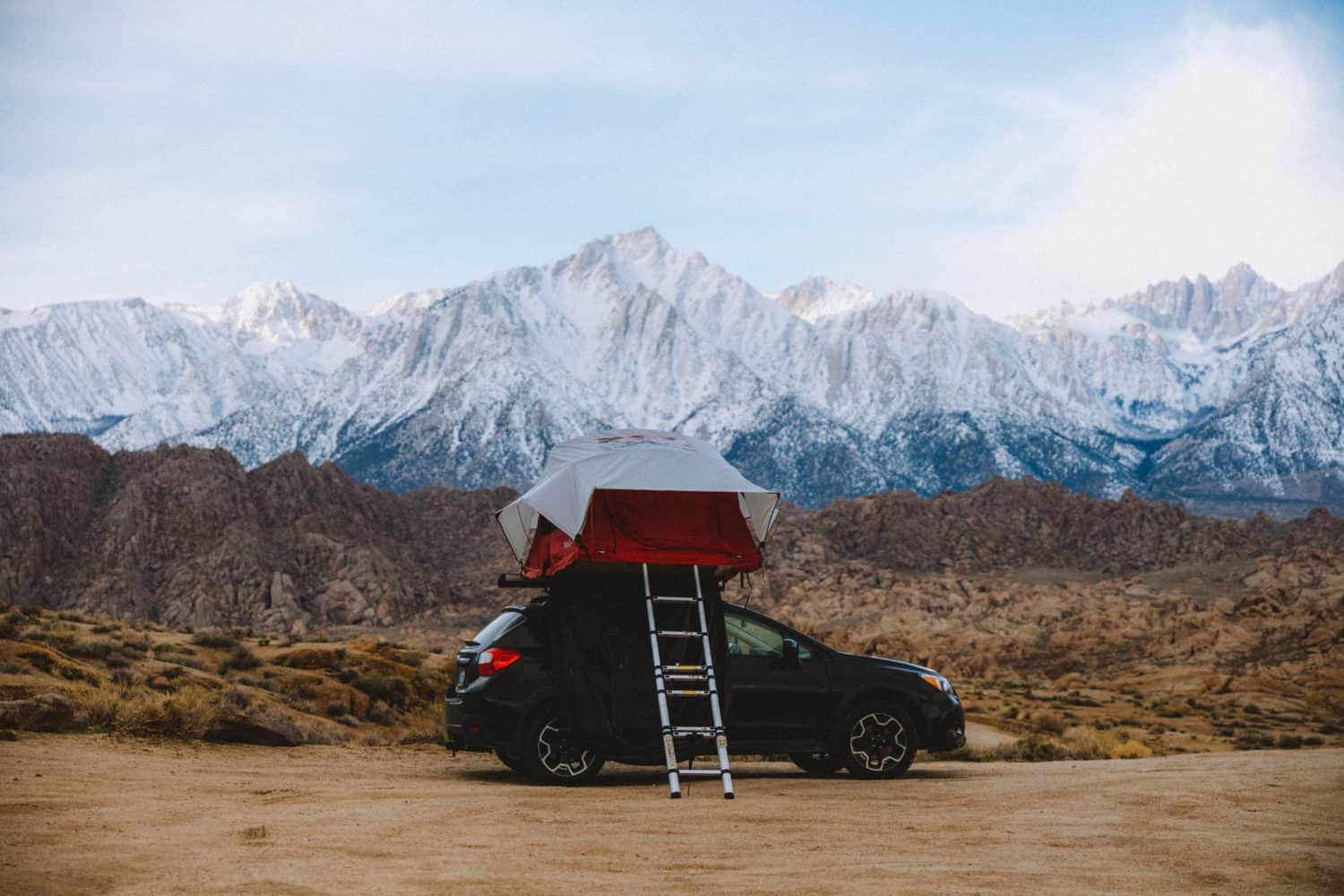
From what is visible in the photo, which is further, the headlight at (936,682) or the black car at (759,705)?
the headlight at (936,682)

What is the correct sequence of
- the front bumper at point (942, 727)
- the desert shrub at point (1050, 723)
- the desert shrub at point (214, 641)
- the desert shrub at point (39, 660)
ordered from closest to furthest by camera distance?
1. the front bumper at point (942, 727)
2. the desert shrub at point (39, 660)
3. the desert shrub at point (214, 641)
4. the desert shrub at point (1050, 723)

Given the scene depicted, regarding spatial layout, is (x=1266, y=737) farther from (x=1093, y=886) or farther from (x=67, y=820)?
(x=67, y=820)

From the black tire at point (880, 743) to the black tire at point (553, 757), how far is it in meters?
2.86

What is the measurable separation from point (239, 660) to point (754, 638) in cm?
1292

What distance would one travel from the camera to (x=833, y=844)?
977 centimetres

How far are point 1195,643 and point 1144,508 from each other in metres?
44.7

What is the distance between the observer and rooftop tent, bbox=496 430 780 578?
44.3 ft

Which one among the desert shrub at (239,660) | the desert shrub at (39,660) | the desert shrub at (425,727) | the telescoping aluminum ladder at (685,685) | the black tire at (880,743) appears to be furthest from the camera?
the desert shrub at (239,660)

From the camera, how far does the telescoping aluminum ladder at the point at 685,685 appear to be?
12641 millimetres

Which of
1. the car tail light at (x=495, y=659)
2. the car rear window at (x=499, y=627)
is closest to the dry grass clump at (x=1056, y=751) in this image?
the car rear window at (x=499, y=627)

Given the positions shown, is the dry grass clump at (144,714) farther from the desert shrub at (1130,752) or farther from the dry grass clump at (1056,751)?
the desert shrub at (1130,752)

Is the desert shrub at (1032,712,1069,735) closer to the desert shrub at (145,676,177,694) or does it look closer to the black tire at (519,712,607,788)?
the black tire at (519,712,607,788)

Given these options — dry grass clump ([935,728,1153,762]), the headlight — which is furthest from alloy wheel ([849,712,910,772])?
dry grass clump ([935,728,1153,762])

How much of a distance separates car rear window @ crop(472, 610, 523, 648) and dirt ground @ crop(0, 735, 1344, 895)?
4.86 ft
